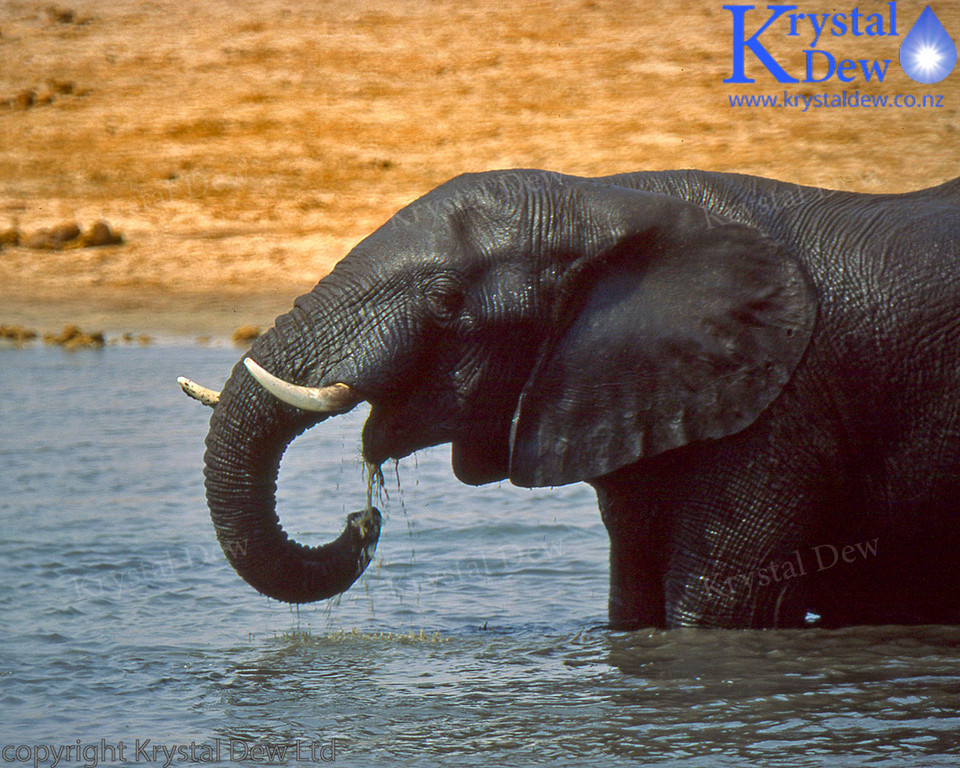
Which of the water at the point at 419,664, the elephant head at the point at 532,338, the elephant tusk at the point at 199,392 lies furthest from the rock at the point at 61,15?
the elephant head at the point at 532,338

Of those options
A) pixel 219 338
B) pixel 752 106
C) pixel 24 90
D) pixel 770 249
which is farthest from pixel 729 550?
pixel 24 90

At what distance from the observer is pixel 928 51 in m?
24.2

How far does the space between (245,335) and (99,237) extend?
570 cm

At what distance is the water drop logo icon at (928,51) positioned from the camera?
2336cm

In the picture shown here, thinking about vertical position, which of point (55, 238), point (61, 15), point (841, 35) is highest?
point (61, 15)

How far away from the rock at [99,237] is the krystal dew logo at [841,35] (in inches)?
387

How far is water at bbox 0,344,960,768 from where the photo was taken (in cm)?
430

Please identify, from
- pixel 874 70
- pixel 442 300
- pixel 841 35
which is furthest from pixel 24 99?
pixel 442 300

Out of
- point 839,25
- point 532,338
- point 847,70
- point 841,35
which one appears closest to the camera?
point 532,338

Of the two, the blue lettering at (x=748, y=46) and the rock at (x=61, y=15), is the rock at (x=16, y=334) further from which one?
the rock at (x=61, y=15)

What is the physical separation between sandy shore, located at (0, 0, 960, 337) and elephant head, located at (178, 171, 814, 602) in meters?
12.3

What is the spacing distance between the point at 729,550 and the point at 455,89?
1979cm

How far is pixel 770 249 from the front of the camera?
15.3 feet

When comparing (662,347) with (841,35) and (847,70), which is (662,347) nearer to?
(847,70)
